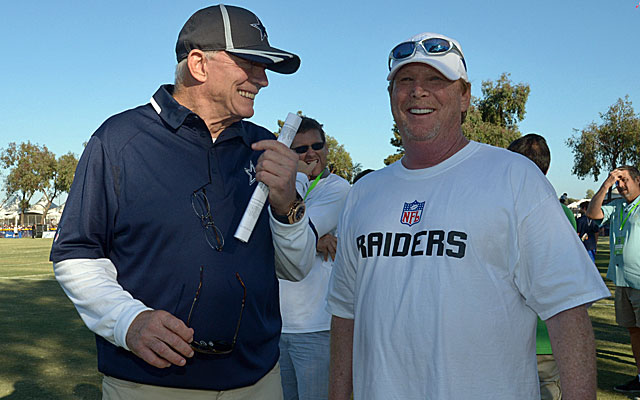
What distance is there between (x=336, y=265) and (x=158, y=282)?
0.83 meters

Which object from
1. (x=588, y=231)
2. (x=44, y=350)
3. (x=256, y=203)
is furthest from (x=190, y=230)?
(x=588, y=231)

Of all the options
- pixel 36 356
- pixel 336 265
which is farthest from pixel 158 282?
pixel 36 356

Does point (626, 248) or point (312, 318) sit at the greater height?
point (626, 248)

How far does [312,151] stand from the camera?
15.3 feet

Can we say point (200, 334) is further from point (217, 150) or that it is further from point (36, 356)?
point (36, 356)

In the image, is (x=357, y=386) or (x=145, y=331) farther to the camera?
(x=357, y=386)

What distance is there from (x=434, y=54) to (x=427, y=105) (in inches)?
8.2

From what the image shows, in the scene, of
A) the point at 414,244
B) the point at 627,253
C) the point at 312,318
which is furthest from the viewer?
the point at 627,253

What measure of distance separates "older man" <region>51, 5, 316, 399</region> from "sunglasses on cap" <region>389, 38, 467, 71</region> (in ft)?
1.57

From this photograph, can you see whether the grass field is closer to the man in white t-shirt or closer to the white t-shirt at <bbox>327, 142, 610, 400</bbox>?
the man in white t-shirt

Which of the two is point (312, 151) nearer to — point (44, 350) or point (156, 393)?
point (156, 393)

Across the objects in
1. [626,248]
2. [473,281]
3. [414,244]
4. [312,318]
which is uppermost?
[626,248]

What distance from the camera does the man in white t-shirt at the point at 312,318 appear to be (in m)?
4.13

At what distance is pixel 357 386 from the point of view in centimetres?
247
